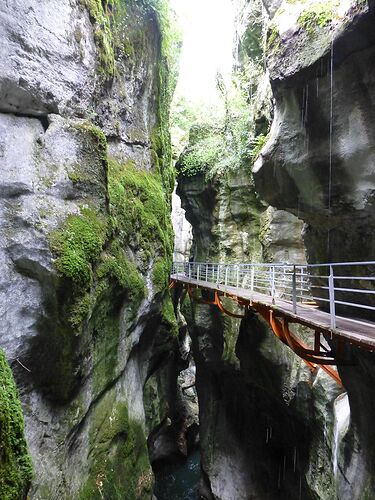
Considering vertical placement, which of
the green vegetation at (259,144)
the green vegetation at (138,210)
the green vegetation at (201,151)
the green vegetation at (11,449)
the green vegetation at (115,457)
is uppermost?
the green vegetation at (201,151)

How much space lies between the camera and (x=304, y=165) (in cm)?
723

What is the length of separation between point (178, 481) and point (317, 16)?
66.4 ft

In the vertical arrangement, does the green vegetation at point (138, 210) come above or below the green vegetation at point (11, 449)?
above

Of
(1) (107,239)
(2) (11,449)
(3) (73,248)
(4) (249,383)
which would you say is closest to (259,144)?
(1) (107,239)

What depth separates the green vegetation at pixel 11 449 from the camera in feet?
9.84

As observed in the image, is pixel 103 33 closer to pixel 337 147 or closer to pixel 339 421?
pixel 337 147

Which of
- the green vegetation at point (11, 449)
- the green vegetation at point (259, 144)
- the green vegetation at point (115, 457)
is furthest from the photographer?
the green vegetation at point (259, 144)

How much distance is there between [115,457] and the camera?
6781 millimetres

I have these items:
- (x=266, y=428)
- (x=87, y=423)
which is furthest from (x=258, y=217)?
(x=87, y=423)

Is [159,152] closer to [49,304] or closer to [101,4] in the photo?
[101,4]

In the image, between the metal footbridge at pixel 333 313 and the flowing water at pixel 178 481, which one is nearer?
the metal footbridge at pixel 333 313

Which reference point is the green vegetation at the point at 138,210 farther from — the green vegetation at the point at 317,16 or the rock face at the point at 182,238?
the rock face at the point at 182,238

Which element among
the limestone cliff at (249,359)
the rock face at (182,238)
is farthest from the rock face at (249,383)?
the rock face at (182,238)

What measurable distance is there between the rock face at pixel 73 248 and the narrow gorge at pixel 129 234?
30 millimetres
